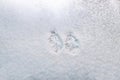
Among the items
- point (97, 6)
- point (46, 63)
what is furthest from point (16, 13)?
point (97, 6)

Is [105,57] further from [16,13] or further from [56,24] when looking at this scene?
[16,13]

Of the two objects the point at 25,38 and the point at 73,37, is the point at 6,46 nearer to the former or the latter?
the point at 25,38

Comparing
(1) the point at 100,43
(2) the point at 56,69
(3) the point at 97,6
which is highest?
(3) the point at 97,6

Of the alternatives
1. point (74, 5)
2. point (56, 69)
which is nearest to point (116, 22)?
point (74, 5)

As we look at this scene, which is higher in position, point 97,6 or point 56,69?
point 97,6
